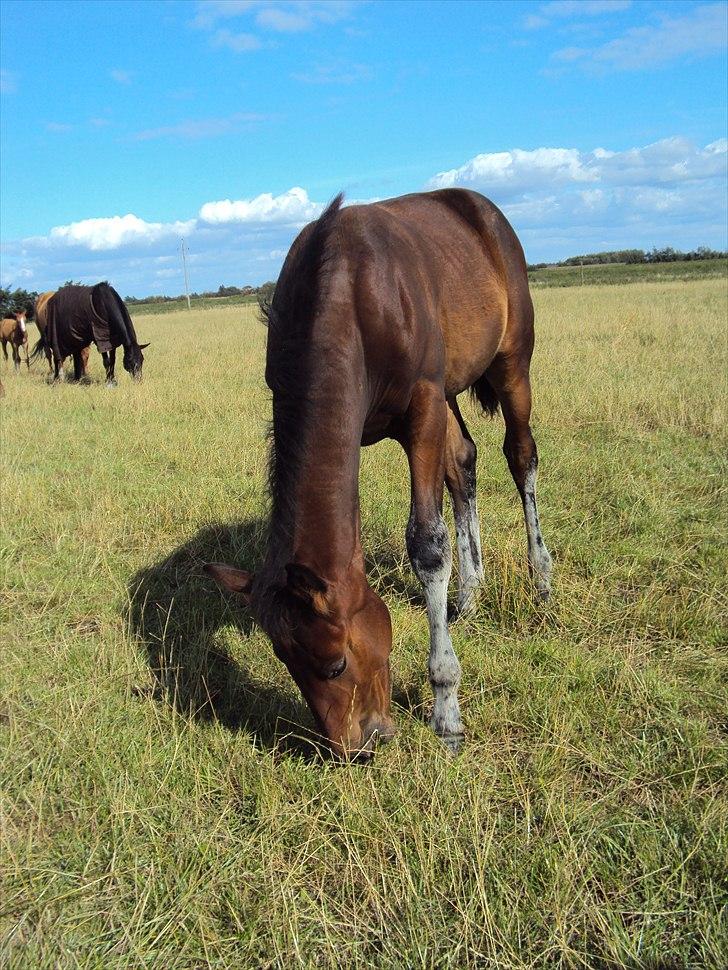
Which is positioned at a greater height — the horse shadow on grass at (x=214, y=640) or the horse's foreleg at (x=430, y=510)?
the horse's foreleg at (x=430, y=510)

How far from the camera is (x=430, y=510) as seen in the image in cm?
320

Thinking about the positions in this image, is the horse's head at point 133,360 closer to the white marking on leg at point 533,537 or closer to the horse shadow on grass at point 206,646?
the horse shadow on grass at point 206,646

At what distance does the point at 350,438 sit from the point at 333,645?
2.52 ft

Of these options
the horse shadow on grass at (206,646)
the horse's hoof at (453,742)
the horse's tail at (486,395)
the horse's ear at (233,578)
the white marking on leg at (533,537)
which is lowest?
the horse's hoof at (453,742)

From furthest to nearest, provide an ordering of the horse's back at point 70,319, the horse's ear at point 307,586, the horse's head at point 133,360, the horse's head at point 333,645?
1. the horse's back at point 70,319
2. the horse's head at point 133,360
3. the horse's head at point 333,645
4. the horse's ear at point 307,586

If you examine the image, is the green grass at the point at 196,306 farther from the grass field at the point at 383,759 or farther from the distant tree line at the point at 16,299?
the grass field at the point at 383,759

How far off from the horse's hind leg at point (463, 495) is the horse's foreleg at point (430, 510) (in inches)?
46.2

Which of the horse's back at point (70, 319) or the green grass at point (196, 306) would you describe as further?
the green grass at point (196, 306)

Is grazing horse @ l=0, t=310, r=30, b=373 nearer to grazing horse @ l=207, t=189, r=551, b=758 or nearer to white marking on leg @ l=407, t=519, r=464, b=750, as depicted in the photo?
grazing horse @ l=207, t=189, r=551, b=758

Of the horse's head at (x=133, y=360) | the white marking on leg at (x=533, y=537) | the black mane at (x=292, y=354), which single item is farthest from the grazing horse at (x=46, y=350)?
the black mane at (x=292, y=354)

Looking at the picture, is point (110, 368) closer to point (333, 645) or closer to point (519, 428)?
point (519, 428)

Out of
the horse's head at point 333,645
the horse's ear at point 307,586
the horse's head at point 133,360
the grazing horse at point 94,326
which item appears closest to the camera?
the horse's ear at point 307,586

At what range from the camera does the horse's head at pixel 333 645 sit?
246 cm

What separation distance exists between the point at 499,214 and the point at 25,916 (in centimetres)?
454
